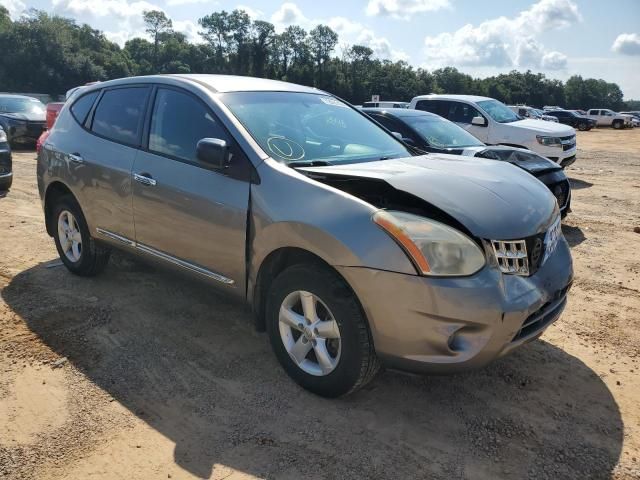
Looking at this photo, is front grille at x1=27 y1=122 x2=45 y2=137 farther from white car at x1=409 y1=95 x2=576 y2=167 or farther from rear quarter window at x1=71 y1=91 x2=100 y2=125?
rear quarter window at x1=71 y1=91 x2=100 y2=125

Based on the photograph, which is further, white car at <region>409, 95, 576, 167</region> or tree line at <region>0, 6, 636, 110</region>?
tree line at <region>0, 6, 636, 110</region>

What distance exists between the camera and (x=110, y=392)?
3.17 m

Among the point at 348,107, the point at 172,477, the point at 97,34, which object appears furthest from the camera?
the point at 97,34

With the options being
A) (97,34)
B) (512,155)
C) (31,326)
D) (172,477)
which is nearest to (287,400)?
(172,477)

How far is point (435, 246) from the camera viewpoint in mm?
2627

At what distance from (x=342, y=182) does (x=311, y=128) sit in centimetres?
86

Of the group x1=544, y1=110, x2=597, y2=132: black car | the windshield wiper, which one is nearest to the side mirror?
the windshield wiper

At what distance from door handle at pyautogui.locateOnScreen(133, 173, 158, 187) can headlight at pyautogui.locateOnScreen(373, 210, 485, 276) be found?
185 cm

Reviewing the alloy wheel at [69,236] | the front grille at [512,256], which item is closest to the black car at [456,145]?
the alloy wheel at [69,236]

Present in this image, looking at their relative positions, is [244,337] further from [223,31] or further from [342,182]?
[223,31]

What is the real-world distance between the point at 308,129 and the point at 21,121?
13.6 metres

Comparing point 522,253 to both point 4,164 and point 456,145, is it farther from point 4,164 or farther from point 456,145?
point 4,164

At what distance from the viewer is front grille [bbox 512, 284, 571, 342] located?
9.04 ft

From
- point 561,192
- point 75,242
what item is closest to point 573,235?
point 561,192
